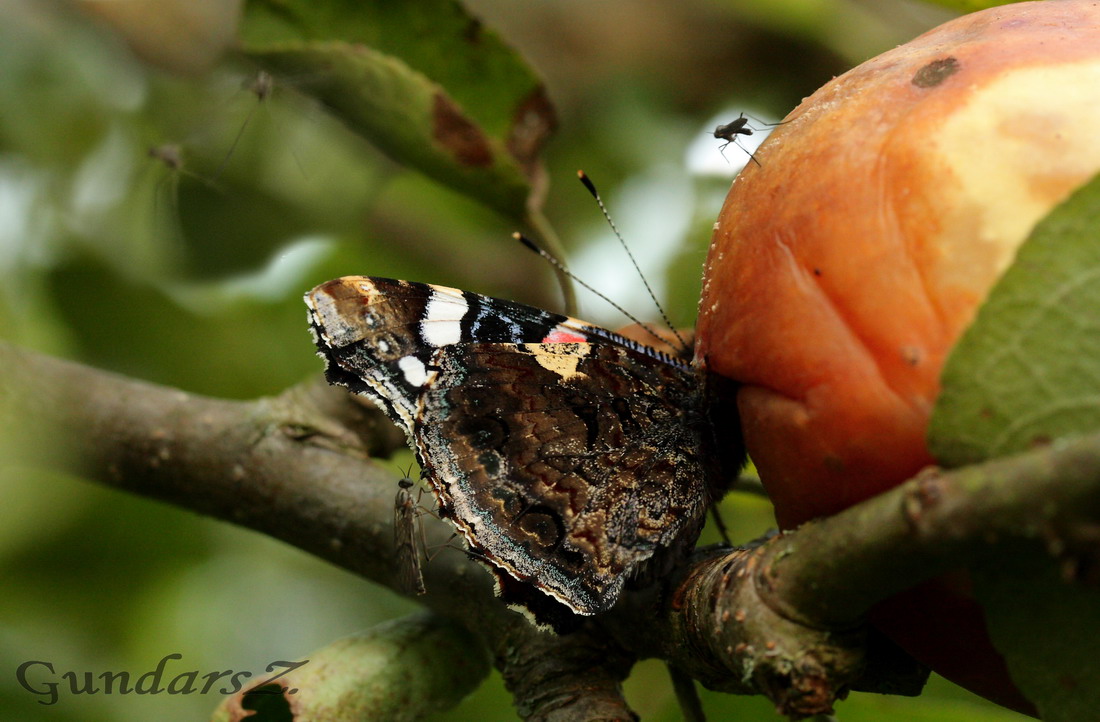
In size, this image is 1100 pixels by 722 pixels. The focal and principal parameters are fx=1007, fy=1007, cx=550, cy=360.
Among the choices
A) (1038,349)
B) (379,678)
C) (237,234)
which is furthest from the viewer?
(237,234)

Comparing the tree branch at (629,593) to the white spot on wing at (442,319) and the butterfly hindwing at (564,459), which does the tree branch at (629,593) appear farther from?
the white spot on wing at (442,319)

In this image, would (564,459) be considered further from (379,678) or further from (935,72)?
(935,72)

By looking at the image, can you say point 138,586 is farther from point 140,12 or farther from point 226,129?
point 140,12

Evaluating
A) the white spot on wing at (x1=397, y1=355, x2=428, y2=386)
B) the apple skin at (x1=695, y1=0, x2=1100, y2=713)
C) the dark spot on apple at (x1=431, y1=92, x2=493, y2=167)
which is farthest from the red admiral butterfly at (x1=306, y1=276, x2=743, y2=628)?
the dark spot on apple at (x1=431, y1=92, x2=493, y2=167)
